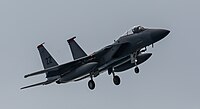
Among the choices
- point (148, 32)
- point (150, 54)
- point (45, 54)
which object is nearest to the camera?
point (148, 32)

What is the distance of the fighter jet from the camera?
134 ft

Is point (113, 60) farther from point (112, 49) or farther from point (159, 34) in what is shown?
point (159, 34)

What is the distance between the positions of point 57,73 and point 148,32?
6689 mm

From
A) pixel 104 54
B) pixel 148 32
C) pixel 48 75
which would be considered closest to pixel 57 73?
pixel 48 75

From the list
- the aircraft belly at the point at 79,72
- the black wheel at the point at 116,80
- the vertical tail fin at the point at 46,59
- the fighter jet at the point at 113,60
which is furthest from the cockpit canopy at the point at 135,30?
the vertical tail fin at the point at 46,59

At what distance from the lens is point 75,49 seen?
45.6m

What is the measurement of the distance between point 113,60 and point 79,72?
2211mm

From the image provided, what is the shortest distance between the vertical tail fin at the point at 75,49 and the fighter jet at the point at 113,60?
0.15 meters

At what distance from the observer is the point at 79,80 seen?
45.1 meters

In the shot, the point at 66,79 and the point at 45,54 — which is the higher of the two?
the point at 45,54

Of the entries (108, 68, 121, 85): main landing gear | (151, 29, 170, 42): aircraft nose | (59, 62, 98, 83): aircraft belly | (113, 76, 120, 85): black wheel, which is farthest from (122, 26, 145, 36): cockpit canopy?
(113, 76, 120, 85): black wheel

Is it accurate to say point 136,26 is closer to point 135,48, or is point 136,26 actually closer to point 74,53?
point 135,48

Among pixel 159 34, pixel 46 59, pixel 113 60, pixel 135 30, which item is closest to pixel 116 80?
pixel 113 60

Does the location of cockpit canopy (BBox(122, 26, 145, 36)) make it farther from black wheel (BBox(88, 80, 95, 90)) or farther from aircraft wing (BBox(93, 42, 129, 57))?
black wheel (BBox(88, 80, 95, 90))
